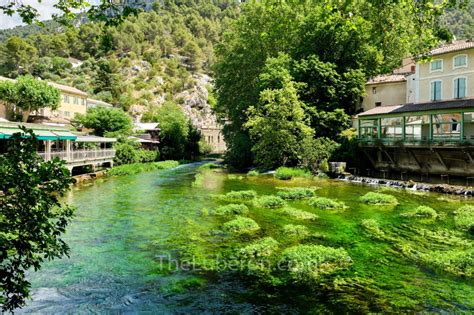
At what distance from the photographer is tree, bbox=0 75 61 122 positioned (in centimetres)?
4612

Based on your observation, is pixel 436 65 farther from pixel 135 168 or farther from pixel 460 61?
pixel 135 168

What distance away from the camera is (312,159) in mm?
40688

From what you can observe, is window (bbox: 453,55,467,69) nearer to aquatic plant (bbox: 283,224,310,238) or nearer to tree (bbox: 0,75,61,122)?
aquatic plant (bbox: 283,224,310,238)

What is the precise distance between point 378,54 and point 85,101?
5021 cm

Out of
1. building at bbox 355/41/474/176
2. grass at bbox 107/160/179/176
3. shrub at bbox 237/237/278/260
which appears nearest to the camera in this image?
shrub at bbox 237/237/278/260

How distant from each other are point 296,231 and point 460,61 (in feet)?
96.4

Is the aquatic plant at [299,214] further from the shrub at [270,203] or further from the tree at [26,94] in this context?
the tree at [26,94]

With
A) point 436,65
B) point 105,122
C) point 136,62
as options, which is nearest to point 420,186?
point 436,65

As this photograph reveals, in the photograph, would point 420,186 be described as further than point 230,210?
Yes

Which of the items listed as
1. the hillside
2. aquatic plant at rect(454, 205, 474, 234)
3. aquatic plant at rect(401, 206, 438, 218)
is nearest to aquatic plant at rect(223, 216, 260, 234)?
aquatic plant at rect(401, 206, 438, 218)

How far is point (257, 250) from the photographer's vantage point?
1319 centimetres

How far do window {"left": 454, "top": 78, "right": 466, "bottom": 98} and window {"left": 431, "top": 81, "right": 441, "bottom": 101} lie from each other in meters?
1.64

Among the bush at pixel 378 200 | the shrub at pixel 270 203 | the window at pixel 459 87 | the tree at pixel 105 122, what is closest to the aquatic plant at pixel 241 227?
the shrub at pixel 270 203

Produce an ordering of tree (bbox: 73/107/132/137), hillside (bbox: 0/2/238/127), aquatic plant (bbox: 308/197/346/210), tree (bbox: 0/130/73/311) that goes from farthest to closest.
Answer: hillside (bbox: 0/2/238/127) → tree (bbox: 73/107/132/137) → aquatic plant (bbox: 308/197/346/210) → tree (bbox: 0/130/73/311)
